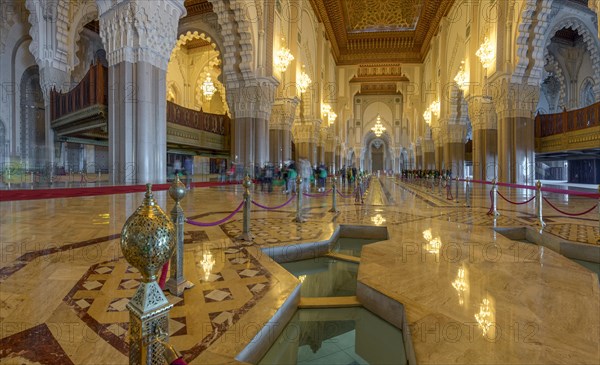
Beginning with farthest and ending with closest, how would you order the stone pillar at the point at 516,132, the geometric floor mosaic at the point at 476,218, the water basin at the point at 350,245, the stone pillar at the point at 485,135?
the stone pillar at the point at 485,135 → the stone pillar at the point at 516,132 → the geometric floor mosaic at the point at 476,218 → the water basin at the point at 350,245

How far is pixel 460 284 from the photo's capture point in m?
2.21

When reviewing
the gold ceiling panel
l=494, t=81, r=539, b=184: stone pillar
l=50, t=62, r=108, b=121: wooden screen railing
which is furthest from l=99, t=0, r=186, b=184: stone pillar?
the gold ceiling panel

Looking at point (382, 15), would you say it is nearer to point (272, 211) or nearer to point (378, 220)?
point (272, 211)

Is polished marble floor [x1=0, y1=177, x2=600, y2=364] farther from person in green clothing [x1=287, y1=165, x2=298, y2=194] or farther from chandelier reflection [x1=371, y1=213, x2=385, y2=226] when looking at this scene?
person in green clothing [x1=287, y1=165, x2=298, y2=194]

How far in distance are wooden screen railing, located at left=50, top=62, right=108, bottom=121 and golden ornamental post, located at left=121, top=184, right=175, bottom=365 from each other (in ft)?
30.1

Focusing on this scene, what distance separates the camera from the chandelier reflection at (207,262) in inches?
91.5

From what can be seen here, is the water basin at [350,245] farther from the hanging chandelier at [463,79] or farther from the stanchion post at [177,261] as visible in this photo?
the hanging chandelier at [463,79]

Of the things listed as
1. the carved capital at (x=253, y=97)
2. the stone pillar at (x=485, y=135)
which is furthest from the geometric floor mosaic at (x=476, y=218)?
the stone pillar at (x=485, y=135)

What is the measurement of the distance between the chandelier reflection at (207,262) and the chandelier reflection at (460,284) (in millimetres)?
1738

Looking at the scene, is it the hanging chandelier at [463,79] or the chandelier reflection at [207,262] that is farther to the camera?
the hanging chandelier at [463,79]

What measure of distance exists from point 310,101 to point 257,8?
7561 millimetres

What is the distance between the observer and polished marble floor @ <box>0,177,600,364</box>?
4.53 feet

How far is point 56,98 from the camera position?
11.1 metres

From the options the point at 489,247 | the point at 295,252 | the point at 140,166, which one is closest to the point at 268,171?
the point at 140,166
